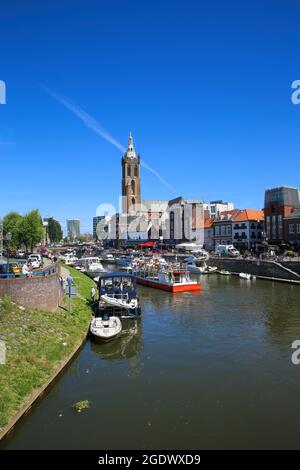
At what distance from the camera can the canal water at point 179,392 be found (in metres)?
14.9

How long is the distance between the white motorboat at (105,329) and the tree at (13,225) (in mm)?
68526

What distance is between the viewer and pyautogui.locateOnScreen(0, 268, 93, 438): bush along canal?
55.1 feet

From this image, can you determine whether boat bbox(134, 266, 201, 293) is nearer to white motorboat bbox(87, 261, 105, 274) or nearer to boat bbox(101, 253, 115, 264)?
white motorboat bbox(87, 261, 105, 274)

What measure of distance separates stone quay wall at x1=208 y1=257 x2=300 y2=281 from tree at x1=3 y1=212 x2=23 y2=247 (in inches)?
1899

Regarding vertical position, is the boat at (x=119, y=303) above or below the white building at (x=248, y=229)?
below

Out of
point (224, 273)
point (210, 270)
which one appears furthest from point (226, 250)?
point (224, 273)

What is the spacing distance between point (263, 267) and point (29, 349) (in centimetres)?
5447

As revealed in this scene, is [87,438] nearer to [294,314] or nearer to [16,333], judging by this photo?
[16,333]

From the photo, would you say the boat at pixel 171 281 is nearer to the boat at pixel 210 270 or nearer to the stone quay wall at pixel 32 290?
the boat at pixel 210 270

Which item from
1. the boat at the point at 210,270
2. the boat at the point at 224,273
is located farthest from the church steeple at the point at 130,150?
the boat at the point at 224,273

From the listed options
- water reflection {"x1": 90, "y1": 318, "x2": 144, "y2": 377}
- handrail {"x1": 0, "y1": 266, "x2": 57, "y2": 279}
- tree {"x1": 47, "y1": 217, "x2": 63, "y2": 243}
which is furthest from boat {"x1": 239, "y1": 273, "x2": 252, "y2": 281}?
tree {"x1": 47, "y1": 217, "x2": 63, "y2": 243}

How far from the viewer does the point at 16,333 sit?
22.7 meters

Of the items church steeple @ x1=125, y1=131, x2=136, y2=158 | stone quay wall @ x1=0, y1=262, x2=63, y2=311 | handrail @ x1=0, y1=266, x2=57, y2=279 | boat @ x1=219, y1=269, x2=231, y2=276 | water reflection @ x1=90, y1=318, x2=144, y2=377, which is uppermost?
church steeple @ x1=125, y1=131, x2=136, y2=158
